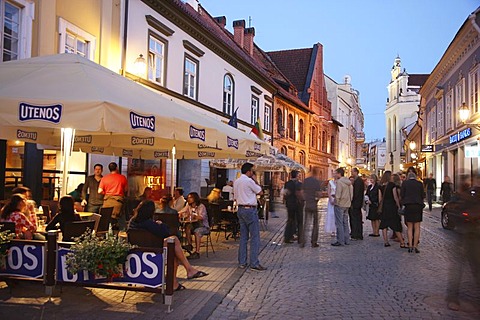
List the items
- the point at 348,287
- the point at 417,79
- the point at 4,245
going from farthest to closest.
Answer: the point at 417,79 → the point at 348,287 → the point at 4,245

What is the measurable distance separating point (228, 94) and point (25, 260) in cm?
1886

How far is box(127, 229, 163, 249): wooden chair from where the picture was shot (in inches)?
251

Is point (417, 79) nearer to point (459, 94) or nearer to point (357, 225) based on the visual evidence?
point (459, 94)

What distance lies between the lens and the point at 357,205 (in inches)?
504

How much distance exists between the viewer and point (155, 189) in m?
17.4

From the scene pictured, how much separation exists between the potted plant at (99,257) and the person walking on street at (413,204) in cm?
674

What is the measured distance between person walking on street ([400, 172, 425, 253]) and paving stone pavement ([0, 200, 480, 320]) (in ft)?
2.17

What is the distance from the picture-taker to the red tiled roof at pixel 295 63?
4266 centimetres

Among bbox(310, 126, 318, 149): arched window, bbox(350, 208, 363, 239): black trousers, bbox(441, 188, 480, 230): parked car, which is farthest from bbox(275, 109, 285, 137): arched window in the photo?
bbox(441, 188, 480, 230): parked car

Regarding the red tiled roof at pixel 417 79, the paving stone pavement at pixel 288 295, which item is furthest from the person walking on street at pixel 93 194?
the red tiled roof at pixel 417 79

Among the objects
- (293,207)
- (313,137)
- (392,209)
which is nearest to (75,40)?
(293,207)

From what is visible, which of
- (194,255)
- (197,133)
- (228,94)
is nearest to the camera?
(197,133)

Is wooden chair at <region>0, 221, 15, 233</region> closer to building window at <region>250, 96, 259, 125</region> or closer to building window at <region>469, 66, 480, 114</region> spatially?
building window at <region>469, 66, 480, 114</region>

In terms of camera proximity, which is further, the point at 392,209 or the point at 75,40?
the point at 75,40
